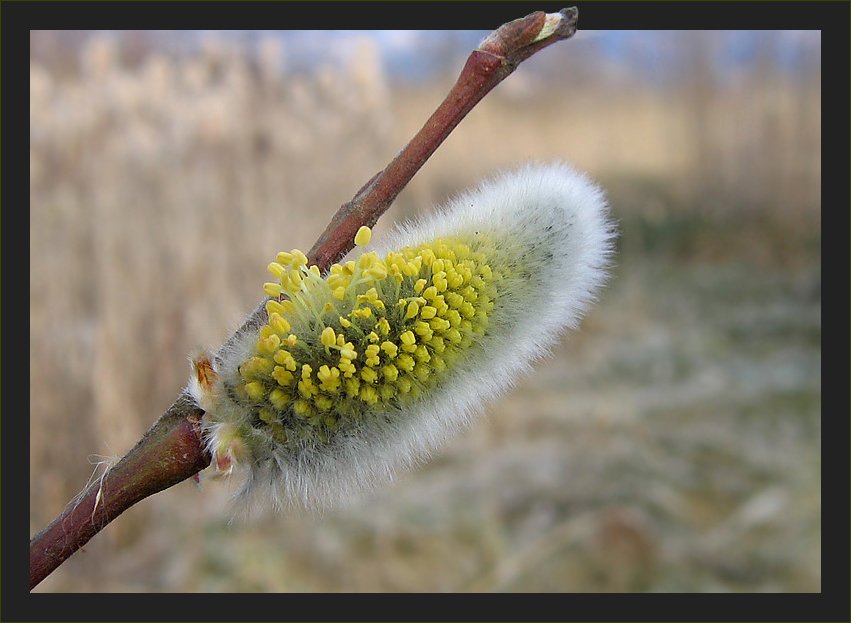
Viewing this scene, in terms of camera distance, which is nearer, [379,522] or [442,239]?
[442,239]

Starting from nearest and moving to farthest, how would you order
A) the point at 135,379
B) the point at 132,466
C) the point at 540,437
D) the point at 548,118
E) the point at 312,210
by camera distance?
the point at 132,466 < the point at 135,379 < the point at 312,210 < the point at 540,437 < the point at 548,118

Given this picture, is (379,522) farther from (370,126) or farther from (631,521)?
(370,126)

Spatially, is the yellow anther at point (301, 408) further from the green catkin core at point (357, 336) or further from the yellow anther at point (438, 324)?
the yellow anther at point (438, 324)

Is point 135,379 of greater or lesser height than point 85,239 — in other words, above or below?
below

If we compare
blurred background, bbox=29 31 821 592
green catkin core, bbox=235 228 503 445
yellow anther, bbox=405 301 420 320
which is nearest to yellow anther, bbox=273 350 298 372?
green catkin core, bbox=235 228 503 445

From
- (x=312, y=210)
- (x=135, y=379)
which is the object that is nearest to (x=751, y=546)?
(x=312, y=210)

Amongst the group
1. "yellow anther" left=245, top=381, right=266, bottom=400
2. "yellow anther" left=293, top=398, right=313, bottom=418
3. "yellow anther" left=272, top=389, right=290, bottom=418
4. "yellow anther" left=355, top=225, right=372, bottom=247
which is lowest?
"yellow anther" left=293, top=398, right=313, bottom=418

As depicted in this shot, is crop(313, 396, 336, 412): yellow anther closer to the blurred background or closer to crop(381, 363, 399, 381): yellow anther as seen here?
crop(381, 363, 399, 381): yellow anther
